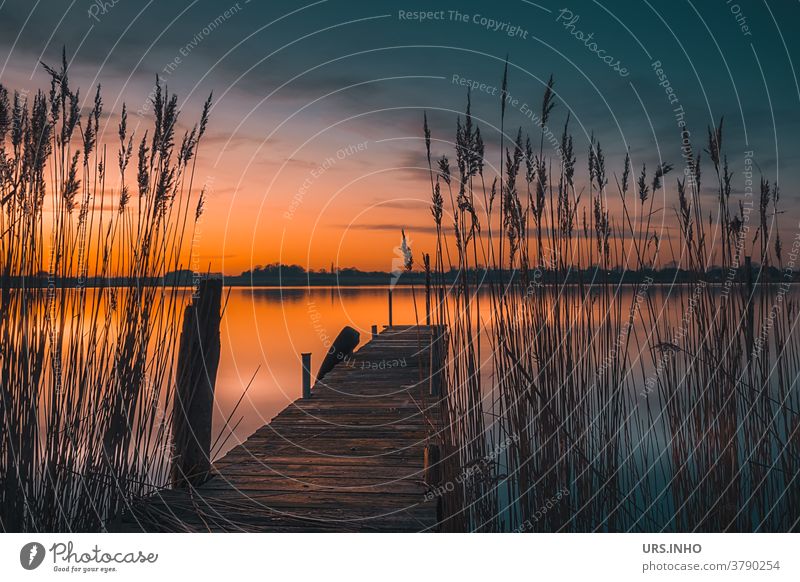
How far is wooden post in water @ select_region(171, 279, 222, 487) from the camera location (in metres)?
2.23

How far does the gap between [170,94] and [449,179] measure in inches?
39.0

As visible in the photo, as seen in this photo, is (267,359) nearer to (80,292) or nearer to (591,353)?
(80,292)

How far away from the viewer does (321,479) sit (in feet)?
8.12

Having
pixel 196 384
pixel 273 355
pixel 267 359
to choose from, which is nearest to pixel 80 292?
pixel 196 384

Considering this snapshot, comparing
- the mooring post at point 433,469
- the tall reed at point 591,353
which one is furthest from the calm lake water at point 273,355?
the mooring post at point 433,469

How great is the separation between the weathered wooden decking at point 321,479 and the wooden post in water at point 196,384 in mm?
121

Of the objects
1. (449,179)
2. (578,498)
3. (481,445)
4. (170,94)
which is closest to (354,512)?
(481,445)

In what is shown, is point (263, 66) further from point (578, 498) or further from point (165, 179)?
point (578, 498)

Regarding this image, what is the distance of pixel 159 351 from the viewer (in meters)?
1.96

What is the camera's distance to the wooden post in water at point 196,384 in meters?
2.23
